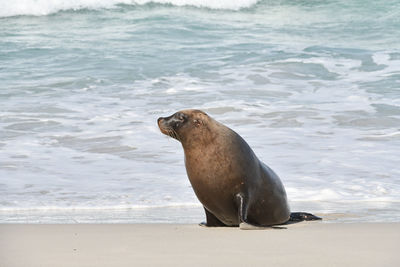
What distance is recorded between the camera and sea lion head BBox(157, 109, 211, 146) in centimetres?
528

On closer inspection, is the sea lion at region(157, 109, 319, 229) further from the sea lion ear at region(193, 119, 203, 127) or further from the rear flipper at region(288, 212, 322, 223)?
the rear flipper at region(288, 212, 322, 223)

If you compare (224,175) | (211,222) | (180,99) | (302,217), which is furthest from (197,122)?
(180,99)

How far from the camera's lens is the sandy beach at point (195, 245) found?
11.6ft

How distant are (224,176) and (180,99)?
26.2 ft

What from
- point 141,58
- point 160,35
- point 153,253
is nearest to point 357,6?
point 160,35

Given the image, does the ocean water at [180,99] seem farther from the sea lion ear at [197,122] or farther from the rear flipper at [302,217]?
the sea lion ear at [197,122]

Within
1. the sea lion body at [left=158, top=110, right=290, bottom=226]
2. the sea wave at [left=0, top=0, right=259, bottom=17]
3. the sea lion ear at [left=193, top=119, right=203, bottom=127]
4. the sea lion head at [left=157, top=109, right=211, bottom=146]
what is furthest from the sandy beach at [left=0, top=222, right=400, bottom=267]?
the sea wave at [left=0, top=0, right=259, bottom=17]

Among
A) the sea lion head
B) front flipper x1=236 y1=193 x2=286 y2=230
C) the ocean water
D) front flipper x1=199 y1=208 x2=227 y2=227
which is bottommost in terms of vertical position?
the ocean water

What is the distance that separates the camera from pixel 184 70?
16.0 m

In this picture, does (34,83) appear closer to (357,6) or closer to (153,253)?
(153,253)

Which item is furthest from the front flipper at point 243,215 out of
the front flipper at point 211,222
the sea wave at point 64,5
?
the sea wave at point 64,5

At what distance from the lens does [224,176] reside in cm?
514

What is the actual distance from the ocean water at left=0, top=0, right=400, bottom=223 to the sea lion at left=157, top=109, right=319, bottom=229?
51 cm

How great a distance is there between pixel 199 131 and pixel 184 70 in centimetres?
1079
